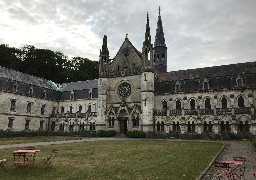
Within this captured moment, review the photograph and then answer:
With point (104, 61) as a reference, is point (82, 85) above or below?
below

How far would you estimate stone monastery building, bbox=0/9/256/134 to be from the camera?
4200 cm

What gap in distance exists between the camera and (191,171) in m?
12.5

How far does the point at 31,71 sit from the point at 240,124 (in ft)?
182

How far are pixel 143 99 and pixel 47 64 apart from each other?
130 feet

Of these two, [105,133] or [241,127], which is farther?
[105,133]

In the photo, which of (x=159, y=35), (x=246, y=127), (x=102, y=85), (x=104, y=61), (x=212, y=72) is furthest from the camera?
(x=159, y=35)

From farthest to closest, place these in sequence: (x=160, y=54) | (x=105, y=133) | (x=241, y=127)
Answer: (x=160, y=54)
(x=105, y=133)
(x=241, y=127)

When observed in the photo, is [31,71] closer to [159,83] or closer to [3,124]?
[3,124]

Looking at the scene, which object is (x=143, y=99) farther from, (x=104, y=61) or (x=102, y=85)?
(x=104, y=61)

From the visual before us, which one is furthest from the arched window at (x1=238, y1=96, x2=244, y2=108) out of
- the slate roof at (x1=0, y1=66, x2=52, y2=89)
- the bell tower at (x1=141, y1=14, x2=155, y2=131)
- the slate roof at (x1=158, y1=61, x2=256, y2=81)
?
the slate roof at (x1=0, y1=66, x2=52, y2=89)

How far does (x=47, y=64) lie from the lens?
246ft

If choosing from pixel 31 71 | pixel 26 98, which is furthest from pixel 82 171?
pixel 31 71

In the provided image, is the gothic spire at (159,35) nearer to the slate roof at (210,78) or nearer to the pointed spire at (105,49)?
the slate roof at (210,78)

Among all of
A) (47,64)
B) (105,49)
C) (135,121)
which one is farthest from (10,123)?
(47,64)
